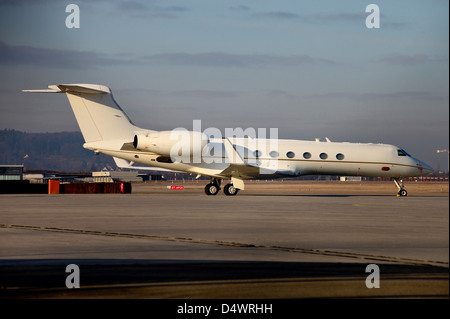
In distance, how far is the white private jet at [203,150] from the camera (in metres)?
32.2

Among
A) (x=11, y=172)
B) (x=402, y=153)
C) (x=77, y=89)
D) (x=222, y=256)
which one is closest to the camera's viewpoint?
(x=222, y=256)

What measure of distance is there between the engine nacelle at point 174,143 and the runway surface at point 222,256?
15.2 meters

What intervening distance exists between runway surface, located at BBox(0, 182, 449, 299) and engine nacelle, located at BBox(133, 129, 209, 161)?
1524cm

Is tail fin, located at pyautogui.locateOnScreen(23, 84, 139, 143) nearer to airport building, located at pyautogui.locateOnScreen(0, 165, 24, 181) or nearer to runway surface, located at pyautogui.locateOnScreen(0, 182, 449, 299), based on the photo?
runway surface, located at pyautogui.locateOnScreen(0, 182, 449, 299)

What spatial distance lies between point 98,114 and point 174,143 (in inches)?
176

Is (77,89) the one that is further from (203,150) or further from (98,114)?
(203,150)

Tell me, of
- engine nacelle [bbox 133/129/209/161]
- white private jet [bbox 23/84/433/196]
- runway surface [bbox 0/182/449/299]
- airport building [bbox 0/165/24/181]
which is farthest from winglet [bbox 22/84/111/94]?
airport building [bbox 0/165/24/181]

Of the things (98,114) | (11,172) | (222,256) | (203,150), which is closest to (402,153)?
(203,150)

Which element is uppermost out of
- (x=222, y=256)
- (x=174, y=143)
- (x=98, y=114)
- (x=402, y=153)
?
(x=98, y=114)

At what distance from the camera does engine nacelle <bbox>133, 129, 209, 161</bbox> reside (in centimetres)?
3197

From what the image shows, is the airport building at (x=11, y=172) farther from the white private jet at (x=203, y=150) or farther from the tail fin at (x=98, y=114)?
the white private jet at (x=203, y=150)

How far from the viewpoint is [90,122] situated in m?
32.5

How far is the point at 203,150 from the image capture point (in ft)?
107
